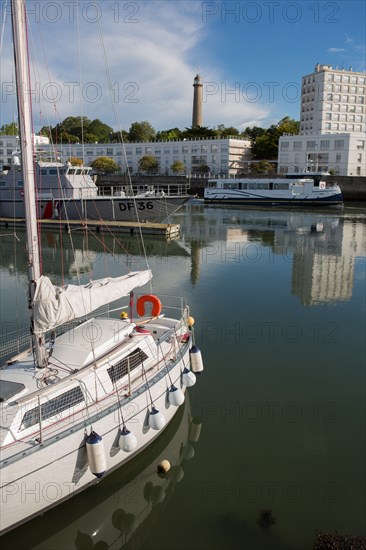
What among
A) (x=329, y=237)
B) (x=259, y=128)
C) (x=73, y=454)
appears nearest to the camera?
(x=73, y=454)

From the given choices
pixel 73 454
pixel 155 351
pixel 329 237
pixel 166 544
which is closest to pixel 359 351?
pixel 155 351

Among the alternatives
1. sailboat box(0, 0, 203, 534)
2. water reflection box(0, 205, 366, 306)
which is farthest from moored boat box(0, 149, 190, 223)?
sailboat box(0, 0, 203, 534)

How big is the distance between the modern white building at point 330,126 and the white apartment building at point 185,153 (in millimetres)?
12170

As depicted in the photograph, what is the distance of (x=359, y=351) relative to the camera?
1512 cm

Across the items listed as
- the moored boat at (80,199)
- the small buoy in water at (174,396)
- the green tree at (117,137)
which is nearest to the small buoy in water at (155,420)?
the small buoy in water at (174,396)

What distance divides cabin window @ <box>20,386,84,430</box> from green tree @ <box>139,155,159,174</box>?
4109 inches

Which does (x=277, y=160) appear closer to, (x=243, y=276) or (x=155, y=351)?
(x=243, y=276)

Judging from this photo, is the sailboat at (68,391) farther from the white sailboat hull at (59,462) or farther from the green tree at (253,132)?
the green tree at (253,132)

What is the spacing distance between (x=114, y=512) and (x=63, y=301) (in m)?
4.19

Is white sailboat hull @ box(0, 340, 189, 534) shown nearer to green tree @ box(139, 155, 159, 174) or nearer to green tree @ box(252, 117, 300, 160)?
green tree @ box(139, 155, 159, 174)

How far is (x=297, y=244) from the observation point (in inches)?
1507

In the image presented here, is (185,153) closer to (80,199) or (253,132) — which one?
(253,132)

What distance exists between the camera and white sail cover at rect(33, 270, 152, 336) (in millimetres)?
8766

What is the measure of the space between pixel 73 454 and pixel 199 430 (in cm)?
401
